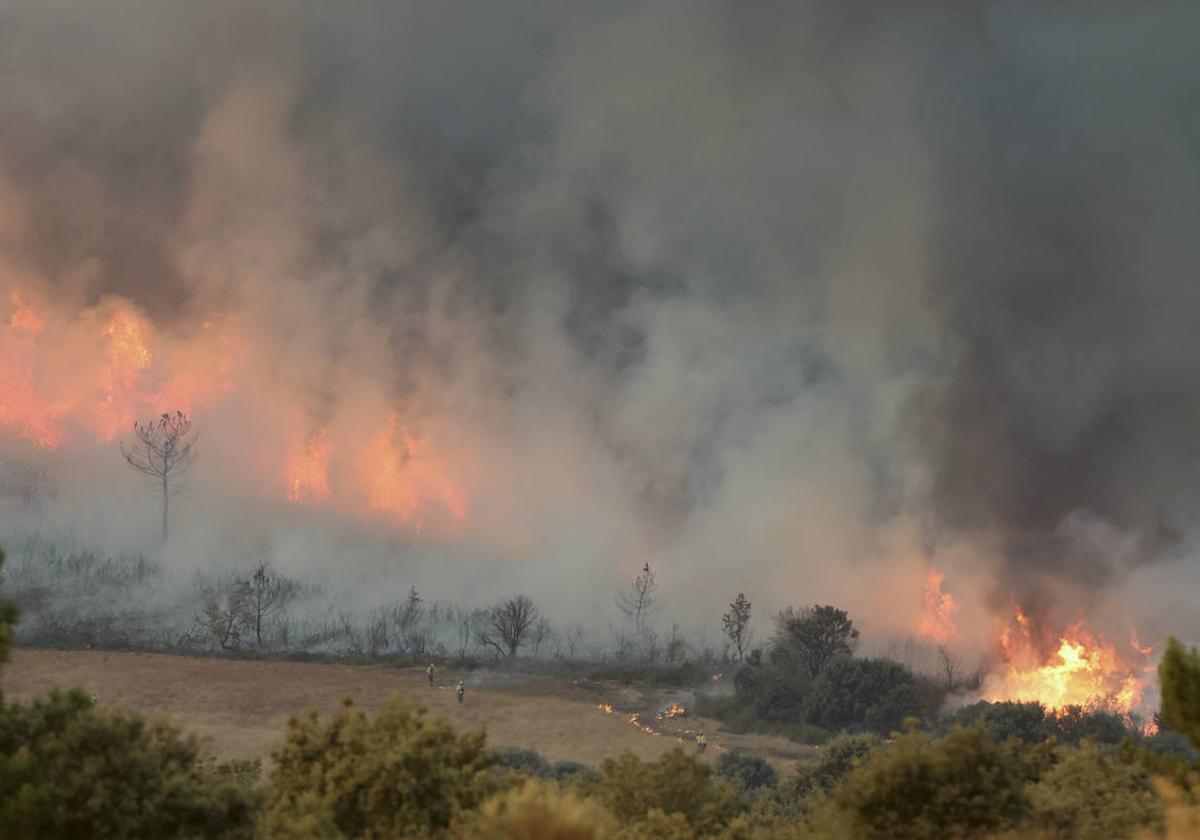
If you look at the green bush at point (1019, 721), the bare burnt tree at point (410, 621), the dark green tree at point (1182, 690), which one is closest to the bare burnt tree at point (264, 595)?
the bare burnt tree at point (410, 621)

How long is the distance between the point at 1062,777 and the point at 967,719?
145ft

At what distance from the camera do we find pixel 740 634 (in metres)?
106

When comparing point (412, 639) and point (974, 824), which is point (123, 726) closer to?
point (974, 824)

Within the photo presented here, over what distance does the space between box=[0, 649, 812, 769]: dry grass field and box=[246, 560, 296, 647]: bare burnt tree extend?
11.5 meters

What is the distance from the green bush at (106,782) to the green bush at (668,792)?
11.1 m

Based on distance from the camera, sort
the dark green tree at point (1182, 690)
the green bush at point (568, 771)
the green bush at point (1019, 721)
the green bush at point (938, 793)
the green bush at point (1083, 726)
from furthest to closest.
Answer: the green bush at point (1083, 726), the green bush at point (1019, 721), the green bush at point (568, 771), the green bush at point (938, 793), the dark green tree at point (1182, 690)

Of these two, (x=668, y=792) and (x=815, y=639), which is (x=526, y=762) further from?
(x=815, y=639)

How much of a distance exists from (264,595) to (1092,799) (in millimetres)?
85836

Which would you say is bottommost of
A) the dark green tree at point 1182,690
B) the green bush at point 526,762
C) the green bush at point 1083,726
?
the green bush at point 1083,726

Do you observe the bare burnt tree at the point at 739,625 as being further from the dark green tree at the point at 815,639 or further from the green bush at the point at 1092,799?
the green bush at the point at 1092,799

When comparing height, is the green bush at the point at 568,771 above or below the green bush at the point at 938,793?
below

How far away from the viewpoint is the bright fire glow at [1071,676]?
90.2 metres

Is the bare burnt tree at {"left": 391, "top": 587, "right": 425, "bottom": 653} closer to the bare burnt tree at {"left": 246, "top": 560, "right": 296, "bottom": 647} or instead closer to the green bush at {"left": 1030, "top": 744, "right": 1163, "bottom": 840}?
the bare burnt tree at {"left": 246, "top": 560, "right": 296, "bottom": 647}

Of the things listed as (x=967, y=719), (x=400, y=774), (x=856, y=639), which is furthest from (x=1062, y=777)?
(x=856, y=639)
